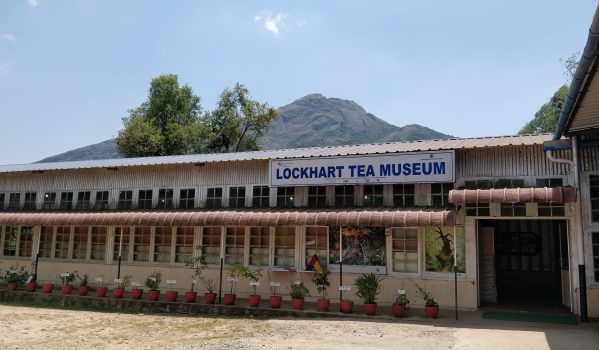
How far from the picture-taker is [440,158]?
40.3ft

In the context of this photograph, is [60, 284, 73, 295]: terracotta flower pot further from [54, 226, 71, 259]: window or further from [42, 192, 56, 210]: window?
[42, 192, 56, 210]: window

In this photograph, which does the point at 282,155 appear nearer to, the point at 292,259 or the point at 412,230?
the point at 292,259

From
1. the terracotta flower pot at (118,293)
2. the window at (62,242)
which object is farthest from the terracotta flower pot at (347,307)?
the window at (62,242)

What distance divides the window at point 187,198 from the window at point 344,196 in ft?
17.1

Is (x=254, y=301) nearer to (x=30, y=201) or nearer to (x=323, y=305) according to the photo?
(x=323, y=305)

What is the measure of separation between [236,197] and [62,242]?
757cm

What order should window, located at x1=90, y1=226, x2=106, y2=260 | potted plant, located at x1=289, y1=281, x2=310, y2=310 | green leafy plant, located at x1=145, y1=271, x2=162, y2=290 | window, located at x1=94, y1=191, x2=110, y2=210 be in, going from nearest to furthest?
potted plant, located at x1=289, y1=281, x2=310, y2=310
green leafy plant, located at x1=145, y1=271, x2=162, y2=290
window, located at x1=90, y1=226, x2=106, y2=260
window, located at x1=94, y1=191, x2=110, y2=210

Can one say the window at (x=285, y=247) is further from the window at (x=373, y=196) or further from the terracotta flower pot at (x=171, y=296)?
the terracotta flower pot at (x=171, y=296)

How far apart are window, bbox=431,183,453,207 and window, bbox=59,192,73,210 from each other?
1358 centimetres

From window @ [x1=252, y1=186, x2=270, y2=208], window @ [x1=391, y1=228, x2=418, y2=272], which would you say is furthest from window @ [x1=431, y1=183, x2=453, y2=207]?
window @ [x1=252, y1=186, x2=270, y2=208]

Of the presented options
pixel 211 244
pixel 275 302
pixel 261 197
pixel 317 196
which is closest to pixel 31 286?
pixel 211 244

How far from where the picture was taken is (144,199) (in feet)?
55.0

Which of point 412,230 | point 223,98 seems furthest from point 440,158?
point 223,98

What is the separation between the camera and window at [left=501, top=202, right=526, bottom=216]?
1148 centimetres
